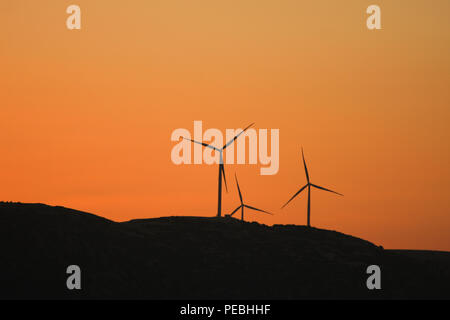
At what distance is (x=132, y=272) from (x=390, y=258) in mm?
45330

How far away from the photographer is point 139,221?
5010 inches

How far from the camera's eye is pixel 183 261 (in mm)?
109500

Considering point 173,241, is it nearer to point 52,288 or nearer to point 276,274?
point 276,274

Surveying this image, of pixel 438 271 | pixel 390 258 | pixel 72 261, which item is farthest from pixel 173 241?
pixel 438 271

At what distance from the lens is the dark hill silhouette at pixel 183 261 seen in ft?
323

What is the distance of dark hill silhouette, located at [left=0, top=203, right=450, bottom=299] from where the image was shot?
98.6 meters
